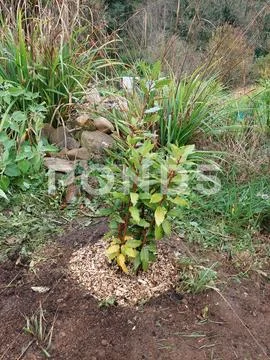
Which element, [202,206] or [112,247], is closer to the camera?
[112,247]

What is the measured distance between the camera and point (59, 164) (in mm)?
2756

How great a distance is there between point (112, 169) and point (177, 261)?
2.05ft

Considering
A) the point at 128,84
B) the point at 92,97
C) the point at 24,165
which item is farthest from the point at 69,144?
the point at 128,84

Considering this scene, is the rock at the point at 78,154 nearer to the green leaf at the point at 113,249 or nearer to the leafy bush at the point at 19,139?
the leafy bush at the point at 19,139

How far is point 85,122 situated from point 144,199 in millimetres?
1491

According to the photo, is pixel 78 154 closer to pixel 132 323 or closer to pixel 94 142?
pixel 94 142

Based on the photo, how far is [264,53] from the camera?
7.56 m

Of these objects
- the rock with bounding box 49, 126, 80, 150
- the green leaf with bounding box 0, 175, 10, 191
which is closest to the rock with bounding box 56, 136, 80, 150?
the rock with bounding box 49, 126, 80, 150

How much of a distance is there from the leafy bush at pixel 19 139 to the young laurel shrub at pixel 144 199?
890 mm

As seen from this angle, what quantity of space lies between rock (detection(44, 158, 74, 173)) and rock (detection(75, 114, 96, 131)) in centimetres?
34

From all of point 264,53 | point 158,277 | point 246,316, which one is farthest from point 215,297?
point 264,53

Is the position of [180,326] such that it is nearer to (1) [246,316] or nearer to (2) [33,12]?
(1) [246,316]

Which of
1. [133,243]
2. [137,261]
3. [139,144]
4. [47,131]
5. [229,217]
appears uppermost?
[139,144]

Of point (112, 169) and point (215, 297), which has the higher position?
point (112, 169)
